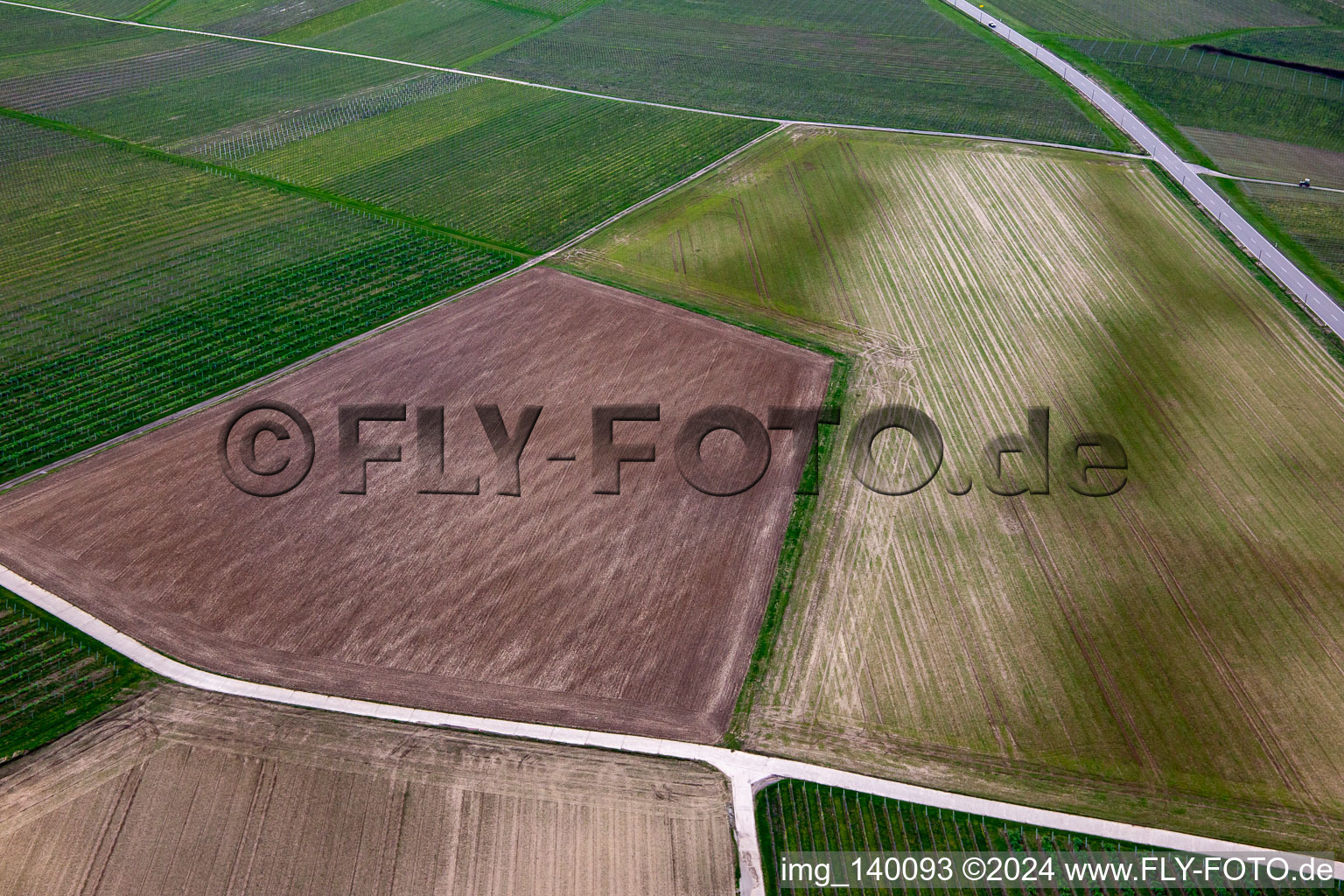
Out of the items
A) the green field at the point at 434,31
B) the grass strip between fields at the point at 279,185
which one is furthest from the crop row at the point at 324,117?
the green field at the point at 434,31

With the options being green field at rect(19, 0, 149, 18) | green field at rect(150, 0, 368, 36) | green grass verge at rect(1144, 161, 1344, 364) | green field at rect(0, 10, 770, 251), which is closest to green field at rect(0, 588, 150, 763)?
green field at rect(0, 10, 770, 251)

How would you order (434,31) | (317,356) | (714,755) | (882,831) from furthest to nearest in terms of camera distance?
(434,31)
(317,356)
(714,755)
(882,831)

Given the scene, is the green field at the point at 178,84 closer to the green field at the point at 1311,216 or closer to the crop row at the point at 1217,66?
the crop row at the point at 1217,66

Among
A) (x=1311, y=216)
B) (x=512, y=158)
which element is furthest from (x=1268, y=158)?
(x=512, y=158)

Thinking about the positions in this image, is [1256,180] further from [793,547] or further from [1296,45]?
[793,547]

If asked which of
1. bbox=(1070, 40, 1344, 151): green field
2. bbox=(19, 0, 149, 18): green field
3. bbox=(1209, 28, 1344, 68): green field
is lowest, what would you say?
bbox=(19, 0, 149, 18): green field

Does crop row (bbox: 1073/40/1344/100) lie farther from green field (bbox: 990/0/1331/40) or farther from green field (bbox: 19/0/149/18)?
green field (bbox: 19/0/149/18)

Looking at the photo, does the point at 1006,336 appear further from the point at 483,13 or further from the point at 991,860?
the point at 483,13
